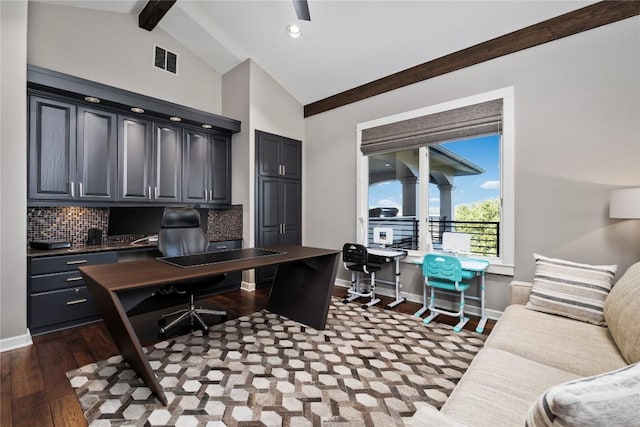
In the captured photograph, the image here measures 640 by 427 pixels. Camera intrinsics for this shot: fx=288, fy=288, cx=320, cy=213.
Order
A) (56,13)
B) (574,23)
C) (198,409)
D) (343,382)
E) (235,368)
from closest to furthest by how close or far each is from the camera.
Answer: (198,409) → (343,382) → (235,368) → (574,23) → (56,13)

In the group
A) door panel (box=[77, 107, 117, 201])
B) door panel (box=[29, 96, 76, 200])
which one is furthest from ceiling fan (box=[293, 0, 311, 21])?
door panel (box=[29, 96, 76, 200])

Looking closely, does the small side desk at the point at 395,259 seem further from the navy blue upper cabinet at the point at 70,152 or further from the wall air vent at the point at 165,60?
the wall air vent at the point at 165,60

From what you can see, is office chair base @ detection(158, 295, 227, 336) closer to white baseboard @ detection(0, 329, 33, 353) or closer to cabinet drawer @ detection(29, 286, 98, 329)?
cabinet drawer @ detection(29, 286, 98, 329)

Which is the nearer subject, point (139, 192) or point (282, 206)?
point (139, 192)

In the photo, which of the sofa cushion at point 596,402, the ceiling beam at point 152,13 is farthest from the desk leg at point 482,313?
the ceiling beam at point 152,13

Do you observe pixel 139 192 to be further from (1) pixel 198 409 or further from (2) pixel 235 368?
(1) pixel 198 409

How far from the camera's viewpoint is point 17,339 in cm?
249

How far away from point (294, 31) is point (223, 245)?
9.75 ft

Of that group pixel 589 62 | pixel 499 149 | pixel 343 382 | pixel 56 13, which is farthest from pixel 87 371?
pixel 589 62

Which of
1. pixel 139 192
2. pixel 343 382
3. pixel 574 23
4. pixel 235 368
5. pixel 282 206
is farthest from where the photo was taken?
→ pixel 282 206

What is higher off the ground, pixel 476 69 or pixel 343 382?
pixel 476 69

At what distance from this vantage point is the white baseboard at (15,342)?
243 cm

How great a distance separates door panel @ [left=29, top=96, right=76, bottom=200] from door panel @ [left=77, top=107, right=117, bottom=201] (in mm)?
70

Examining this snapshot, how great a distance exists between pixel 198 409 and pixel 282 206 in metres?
3.28
